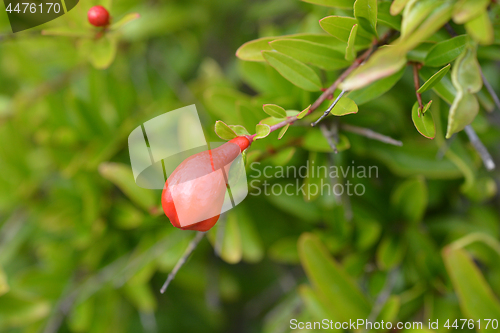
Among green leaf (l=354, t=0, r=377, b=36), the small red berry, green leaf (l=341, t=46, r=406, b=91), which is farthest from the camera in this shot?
the small red berry

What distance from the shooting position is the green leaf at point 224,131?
0.30m

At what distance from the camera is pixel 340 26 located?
0.36 metres

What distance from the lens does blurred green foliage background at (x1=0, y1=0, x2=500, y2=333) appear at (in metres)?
0.57

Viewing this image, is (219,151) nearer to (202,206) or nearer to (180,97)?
(202,206)

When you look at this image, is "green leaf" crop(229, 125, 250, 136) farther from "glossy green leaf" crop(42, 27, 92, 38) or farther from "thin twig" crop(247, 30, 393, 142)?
"glossy green leaf" crop(42, 27, 92, 38)

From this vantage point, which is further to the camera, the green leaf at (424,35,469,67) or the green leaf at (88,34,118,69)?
the green leaf at (88,34,118,69)

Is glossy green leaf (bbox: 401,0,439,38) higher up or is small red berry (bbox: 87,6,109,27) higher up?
glossy green leaf (bbox: 401,0,439,38)

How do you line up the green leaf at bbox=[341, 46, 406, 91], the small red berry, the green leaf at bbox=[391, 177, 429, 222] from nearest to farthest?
the green leaf at bbox=[341, 46, 406, 91] → the small red berry → the green leaf at bbox=[391, 177, 429, 222]

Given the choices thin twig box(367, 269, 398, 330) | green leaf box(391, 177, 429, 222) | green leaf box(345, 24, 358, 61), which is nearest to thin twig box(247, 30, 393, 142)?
green leaf box(345, 24, 358, 61)

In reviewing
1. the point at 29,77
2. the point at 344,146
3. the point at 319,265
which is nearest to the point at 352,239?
the point at 319,265

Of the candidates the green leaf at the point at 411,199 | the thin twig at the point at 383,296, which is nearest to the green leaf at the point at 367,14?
the green leaf at the point at 411,199

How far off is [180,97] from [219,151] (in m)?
0.58

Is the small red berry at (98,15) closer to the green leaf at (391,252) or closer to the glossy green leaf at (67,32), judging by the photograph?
the glossy green leaf at (67,32)

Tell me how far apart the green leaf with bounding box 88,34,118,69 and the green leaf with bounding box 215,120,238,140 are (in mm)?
277
